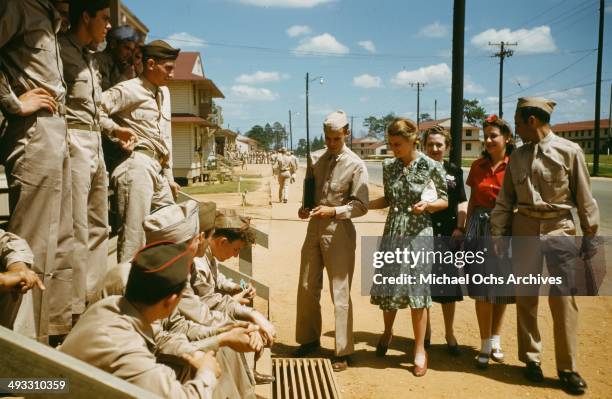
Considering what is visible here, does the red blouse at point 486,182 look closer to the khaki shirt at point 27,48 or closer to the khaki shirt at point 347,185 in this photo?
the khaki shirt at point 347,185

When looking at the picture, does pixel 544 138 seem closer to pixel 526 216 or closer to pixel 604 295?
pixel 526 216

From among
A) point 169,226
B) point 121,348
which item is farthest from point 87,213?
point 121,348

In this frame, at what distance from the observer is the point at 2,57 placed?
2885 millimetres

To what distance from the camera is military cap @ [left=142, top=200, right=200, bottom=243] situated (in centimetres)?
259

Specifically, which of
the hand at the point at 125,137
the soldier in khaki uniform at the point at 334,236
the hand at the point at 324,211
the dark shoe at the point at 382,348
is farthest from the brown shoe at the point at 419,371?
the hand at the point at 125,137

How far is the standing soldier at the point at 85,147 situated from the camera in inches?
128

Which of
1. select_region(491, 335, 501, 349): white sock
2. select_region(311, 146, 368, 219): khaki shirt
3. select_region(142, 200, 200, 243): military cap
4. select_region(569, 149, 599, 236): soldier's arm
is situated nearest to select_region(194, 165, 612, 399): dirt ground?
select_region(491, 335, 501, 349): white sock

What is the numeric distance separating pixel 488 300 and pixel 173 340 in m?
3.04

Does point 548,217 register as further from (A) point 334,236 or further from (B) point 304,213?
(B) point 304,213

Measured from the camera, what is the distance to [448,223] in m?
4.75

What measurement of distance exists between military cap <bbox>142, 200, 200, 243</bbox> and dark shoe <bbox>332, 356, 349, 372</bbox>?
2.27m

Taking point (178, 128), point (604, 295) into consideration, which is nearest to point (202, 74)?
point (178, 128)

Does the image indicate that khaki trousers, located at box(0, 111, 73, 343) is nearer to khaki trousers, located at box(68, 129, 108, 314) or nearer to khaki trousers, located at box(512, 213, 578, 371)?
khaki trousers, located at box(68, 129, 108, 314)

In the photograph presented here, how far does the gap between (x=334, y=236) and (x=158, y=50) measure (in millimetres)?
2094
